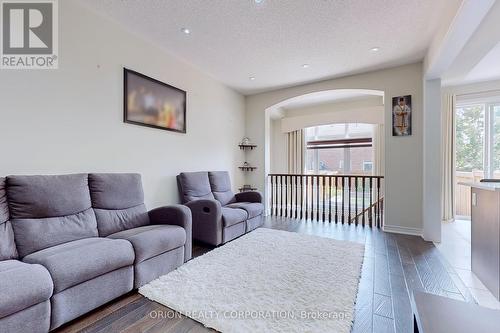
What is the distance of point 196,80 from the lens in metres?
3.97

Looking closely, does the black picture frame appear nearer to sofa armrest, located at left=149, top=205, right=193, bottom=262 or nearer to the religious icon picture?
sofa armrest, located at left=149, top=205, right=193, bottom=262

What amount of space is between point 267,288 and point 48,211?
76.1 inches

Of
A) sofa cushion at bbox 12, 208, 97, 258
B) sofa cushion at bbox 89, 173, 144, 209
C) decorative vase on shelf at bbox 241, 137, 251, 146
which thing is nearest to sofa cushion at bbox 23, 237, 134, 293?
sofa cushion at bbox 12, 208, 97, 258

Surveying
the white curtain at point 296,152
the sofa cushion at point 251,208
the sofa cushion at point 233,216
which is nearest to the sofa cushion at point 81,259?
the sofa cushion at point 233,216

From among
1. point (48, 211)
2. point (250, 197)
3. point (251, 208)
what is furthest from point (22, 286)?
point (250, 197)

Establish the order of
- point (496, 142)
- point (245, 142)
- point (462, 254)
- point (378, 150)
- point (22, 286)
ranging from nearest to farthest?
point (22, 286), point (462, 254), point (496, 142), point (245, 142), point (378, 150)

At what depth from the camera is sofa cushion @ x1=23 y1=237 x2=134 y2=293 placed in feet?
4.80

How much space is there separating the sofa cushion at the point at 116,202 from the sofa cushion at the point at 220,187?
140cm

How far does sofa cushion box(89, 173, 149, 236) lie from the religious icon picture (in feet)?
12.9

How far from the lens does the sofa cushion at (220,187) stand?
393 cm

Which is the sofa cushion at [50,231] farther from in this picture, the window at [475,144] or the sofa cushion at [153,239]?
the window at [475,144]

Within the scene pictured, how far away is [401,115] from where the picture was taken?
374 centimetres

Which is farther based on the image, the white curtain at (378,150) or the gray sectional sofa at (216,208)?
the white curtain at (378,150)

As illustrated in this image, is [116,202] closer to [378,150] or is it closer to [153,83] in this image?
[153,83]
